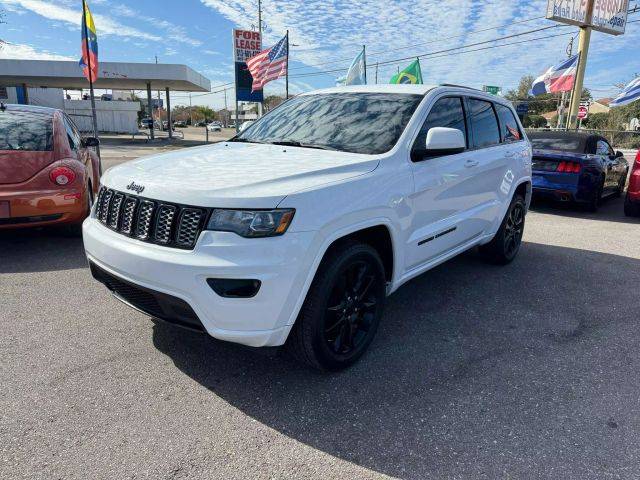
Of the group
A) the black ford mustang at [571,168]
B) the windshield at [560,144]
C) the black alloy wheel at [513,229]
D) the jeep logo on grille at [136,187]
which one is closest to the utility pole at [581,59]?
the black ford mustang at [571,168]

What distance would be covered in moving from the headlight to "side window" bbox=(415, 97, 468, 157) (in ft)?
4.75

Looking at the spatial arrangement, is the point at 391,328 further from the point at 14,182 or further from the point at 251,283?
the point at 14,182

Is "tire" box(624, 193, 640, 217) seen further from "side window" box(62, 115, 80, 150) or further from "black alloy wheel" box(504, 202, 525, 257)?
"side window" box(62, 115, 80, 150)

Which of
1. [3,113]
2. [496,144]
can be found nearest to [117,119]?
[3,113]

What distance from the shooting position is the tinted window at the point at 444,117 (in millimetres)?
3603

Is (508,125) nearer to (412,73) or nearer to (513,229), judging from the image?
(513,229)

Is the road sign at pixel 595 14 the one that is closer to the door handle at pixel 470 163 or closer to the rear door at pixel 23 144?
the door handle at pixel 470 163


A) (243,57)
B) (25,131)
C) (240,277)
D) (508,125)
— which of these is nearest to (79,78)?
(243,57)

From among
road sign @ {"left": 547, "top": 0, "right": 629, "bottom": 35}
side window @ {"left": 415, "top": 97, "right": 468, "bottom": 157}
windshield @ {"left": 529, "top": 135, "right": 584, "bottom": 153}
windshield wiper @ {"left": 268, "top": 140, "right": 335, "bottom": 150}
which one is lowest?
windshield @ {"left": 529, "top": 135, "right": 584, "bottom": 153}

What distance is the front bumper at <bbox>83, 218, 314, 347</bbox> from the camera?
2430 mm

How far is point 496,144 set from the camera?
16.1 feet

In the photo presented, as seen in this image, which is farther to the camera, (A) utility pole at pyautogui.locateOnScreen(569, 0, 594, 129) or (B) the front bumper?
(A) utility pole at pyautogui.locateOnScreen(569, 0, 594, 129)

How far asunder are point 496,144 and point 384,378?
2979 millimetres

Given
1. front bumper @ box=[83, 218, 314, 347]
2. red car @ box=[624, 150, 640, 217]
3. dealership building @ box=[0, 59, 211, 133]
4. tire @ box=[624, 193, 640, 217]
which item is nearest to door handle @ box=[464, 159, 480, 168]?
front bumper @ box=[83, 218, 314, 347]
